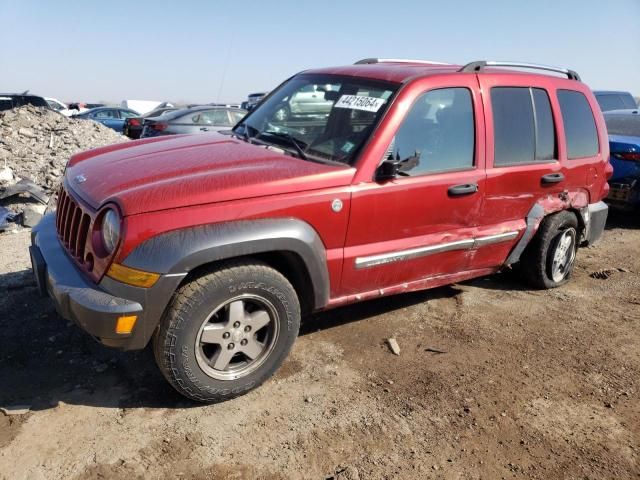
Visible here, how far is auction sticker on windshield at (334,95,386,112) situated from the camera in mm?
3373

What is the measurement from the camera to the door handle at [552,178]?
4.18 metres

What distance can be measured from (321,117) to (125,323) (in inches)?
73.6


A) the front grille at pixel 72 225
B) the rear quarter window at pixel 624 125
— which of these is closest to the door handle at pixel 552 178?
the front grille at pixel 72 225

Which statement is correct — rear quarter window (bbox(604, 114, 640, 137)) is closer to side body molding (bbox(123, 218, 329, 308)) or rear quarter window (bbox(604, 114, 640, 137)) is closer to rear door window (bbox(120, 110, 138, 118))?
side body molding (bbox(123, 218, 329, 308))

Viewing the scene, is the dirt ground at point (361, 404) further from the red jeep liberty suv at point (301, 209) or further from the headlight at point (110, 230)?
the headlight at point (110, 230)

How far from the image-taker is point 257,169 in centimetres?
301

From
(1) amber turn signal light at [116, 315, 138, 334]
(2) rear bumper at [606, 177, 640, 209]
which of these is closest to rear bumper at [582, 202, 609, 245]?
(2) rear bumper at [606, 177, 640, 209]

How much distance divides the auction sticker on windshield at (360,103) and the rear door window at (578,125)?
6.30ft

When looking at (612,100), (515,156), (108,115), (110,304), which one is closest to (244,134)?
(110,304)

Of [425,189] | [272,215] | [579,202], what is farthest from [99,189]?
[579,202]

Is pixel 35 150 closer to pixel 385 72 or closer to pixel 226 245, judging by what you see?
pixel 385 72

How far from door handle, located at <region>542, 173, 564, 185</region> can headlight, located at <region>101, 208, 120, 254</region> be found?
3.20 m

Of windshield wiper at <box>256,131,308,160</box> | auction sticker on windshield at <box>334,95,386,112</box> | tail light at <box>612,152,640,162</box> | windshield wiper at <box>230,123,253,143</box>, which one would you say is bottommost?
tail light at <box>612,152,640,162</box>

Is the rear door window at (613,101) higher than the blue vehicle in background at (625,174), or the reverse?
the rear door window at (613,101)
